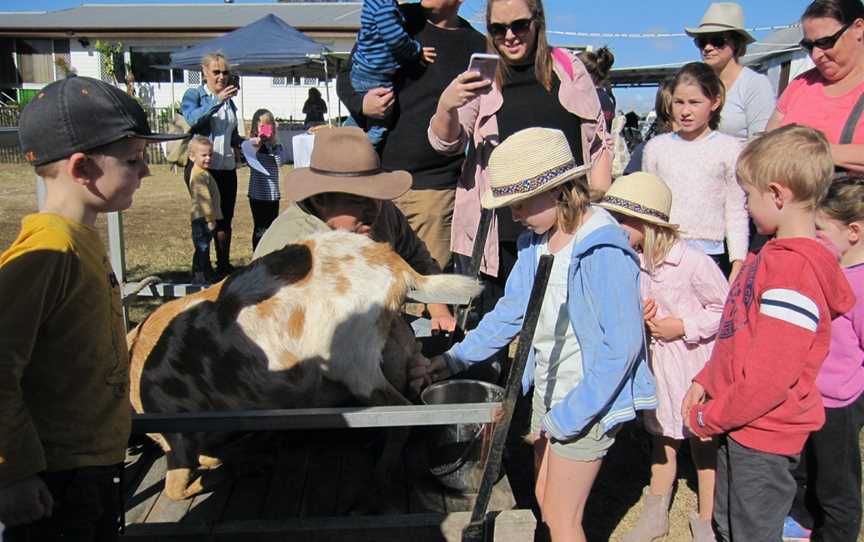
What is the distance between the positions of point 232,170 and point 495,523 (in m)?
6.51

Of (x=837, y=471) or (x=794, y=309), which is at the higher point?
(x=794, y=309)

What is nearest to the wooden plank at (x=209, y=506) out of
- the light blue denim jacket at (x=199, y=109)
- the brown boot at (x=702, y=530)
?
the brown boot at (x=702, y=530)

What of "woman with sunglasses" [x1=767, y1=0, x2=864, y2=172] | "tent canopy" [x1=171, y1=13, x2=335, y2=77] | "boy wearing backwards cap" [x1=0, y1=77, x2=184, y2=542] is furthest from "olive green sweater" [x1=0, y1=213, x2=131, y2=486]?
"tent canopy" [x1=171, y1=13, x2=335, y2=77]

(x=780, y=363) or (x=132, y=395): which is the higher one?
(x=780, y=363)

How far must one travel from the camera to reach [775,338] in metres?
2.18

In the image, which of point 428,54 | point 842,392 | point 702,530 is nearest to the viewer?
point 842,392

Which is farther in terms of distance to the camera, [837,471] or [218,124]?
[218,124]

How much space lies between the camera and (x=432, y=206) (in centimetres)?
409

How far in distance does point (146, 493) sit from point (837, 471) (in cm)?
276

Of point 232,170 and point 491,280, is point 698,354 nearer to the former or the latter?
point 491,280

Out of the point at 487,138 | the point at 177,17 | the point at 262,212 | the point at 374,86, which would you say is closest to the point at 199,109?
the point at 262,212

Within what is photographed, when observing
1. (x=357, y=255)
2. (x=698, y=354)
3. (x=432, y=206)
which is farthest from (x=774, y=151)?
(x=432, y=206)

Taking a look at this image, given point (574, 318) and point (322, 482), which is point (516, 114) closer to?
point (574, 318)

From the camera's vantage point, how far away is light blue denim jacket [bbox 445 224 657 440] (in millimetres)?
2283
